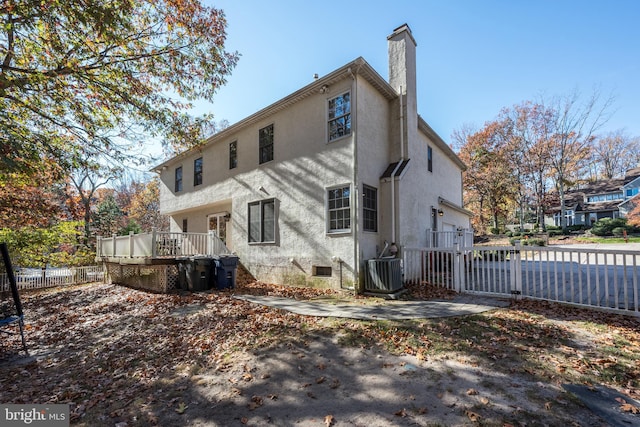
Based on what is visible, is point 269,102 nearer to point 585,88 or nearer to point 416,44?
point 416,44

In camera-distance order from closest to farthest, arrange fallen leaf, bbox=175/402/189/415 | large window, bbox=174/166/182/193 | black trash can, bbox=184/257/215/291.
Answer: fallen leaf, bbox=175/402/189/415
black trash can, bbox=184/257/215/291
large window, bbox=174/166/182/193

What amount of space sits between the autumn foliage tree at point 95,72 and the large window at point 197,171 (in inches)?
239

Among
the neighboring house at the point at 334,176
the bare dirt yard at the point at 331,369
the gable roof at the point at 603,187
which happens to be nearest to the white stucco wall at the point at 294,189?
the neighboring house at the point at 334,176

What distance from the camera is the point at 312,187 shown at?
364 inches

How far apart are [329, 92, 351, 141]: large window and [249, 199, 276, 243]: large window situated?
3422 millimetres

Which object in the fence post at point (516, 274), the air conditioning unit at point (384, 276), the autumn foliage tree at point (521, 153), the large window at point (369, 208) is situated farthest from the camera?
→ the autumn foliage tree at point (521, 153)

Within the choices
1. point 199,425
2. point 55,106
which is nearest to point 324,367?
point 199,425

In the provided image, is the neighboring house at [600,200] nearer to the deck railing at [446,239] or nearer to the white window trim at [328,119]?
the deck railing at [446,239]

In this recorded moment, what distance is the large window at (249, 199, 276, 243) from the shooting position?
10.4 meters

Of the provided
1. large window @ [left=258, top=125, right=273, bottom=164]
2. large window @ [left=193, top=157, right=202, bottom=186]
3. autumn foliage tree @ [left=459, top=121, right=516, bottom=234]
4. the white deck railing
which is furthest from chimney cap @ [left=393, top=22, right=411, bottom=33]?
autumn foliage tree @ [left=459, top=121, right=516, bottom=234]

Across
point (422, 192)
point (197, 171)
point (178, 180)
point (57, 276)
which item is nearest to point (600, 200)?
point (422, 192)

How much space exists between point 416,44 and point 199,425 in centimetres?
1242

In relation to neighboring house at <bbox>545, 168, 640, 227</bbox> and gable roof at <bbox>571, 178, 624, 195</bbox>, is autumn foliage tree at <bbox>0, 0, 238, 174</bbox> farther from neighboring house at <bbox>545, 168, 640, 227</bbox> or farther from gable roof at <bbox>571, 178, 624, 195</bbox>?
gable roof at <bbox>571, 178, 624, 195</bbox>

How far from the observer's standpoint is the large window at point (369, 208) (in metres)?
8.48
